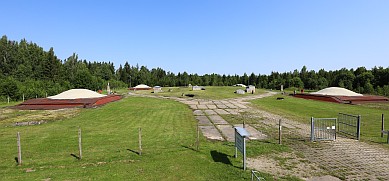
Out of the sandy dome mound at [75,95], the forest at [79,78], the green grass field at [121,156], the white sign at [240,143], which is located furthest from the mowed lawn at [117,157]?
the forest at [79,78]

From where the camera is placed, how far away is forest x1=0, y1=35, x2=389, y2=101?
162ft

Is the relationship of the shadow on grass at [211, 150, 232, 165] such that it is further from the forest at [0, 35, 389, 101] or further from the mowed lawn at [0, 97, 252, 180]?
the forest at [0, 35, 389, 101]

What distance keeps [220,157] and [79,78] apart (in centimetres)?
6568

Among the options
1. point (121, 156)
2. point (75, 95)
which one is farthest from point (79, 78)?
point (121, 156)

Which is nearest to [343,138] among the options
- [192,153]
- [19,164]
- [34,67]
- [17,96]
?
[192,153]

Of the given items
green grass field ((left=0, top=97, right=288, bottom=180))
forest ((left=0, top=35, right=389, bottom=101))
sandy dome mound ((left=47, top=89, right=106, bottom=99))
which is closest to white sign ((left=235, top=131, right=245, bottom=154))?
green grass field ((left=0, top=97, right=288, bottom=180))

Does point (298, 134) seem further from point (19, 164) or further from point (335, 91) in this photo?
point (335, 91)

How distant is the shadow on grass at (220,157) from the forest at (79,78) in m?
45.1

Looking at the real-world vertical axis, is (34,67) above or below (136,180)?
above

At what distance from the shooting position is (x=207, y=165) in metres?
8.82

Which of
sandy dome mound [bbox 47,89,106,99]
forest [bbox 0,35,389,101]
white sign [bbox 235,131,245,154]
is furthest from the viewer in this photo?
forest [bbox 0,35,389,101]

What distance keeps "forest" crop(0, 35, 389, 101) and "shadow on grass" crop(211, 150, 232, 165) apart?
1774 inches

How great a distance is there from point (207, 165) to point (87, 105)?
2534 cm

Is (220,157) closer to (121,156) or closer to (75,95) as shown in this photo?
(121,156)
